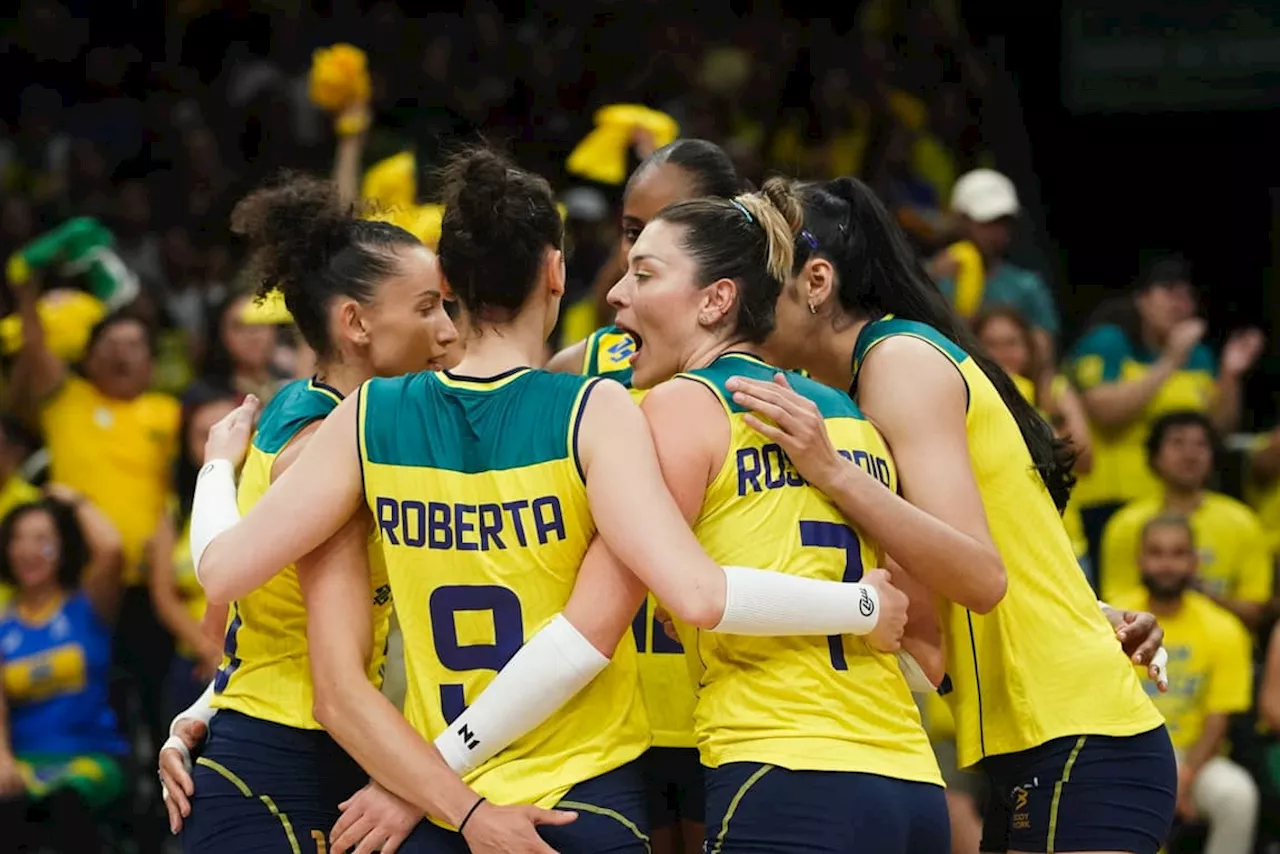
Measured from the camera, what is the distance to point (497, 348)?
3.12 meters

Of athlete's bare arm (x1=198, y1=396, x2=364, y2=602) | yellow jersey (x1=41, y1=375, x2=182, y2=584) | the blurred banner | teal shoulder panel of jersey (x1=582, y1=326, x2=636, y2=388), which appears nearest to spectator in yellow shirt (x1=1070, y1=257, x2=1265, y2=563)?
the blurred banner

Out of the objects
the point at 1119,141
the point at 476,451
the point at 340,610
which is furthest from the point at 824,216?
the point at 1119,141

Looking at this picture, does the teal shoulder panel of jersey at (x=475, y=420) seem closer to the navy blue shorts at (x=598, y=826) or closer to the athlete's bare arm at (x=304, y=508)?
the athlete's bare arm at (x=304, y=508)

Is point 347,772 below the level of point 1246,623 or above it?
above

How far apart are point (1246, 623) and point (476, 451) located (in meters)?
5.32

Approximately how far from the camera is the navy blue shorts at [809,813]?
9.56 feet

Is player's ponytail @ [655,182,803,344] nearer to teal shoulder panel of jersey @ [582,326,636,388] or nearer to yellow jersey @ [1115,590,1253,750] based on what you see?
teal shoulder panel of jersey @ [582,326,636,388]

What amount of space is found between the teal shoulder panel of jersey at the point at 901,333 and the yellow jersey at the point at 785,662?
353 mm

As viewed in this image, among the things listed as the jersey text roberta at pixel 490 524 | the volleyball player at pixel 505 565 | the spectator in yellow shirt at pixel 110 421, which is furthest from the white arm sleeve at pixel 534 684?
the spectator in yellow shirt at pixel 110 421

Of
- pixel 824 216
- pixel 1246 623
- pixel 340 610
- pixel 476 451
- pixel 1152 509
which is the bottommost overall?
pixel 1246 623

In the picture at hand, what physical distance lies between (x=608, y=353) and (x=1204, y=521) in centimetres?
420

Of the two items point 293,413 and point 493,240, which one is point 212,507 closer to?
point 293,413

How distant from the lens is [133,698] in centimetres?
707

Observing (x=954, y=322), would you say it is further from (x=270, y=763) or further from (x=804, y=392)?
(x=270, y=763)
